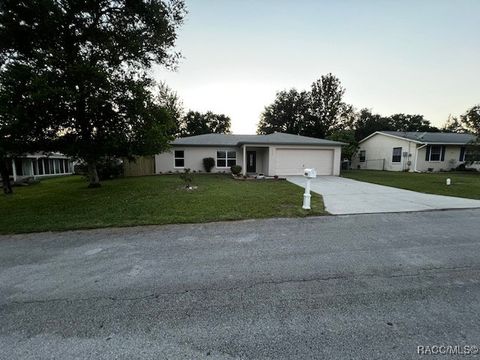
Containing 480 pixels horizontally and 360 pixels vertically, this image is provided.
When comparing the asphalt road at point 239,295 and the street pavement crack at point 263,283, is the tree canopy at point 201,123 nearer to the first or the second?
the asphalt road at point 239,295

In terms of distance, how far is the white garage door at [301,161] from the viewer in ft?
54.5

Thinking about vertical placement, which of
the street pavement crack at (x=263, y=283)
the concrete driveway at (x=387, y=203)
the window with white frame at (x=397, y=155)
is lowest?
the street pavement crack at (x=263, y=283)

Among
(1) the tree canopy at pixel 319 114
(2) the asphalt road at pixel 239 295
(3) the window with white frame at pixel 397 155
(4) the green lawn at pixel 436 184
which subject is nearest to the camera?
(2) the asphalt road at pixel 239 295

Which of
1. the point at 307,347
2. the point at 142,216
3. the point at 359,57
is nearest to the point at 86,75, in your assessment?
the point at 142,216

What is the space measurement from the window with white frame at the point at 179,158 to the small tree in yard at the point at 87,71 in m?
8.00

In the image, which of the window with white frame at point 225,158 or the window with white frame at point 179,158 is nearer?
the window with white frame at point 179,158

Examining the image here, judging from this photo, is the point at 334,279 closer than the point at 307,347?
No

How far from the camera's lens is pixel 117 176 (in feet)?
58.2

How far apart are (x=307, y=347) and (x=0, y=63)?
1530 cm

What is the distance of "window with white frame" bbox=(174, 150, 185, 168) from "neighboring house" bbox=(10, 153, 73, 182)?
27.0 ft

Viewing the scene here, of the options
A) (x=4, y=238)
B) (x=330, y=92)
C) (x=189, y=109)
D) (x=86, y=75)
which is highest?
(x=330, y=92)

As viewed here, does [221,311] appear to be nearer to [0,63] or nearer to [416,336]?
[416,336]

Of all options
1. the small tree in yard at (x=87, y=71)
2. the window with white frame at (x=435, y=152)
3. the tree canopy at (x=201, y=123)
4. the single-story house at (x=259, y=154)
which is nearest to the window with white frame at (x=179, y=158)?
the single-story house at (x=259, y=154)

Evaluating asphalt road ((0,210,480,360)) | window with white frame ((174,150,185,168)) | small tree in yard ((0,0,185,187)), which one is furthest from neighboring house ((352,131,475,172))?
small tree in yard ((0,0,185,187))
